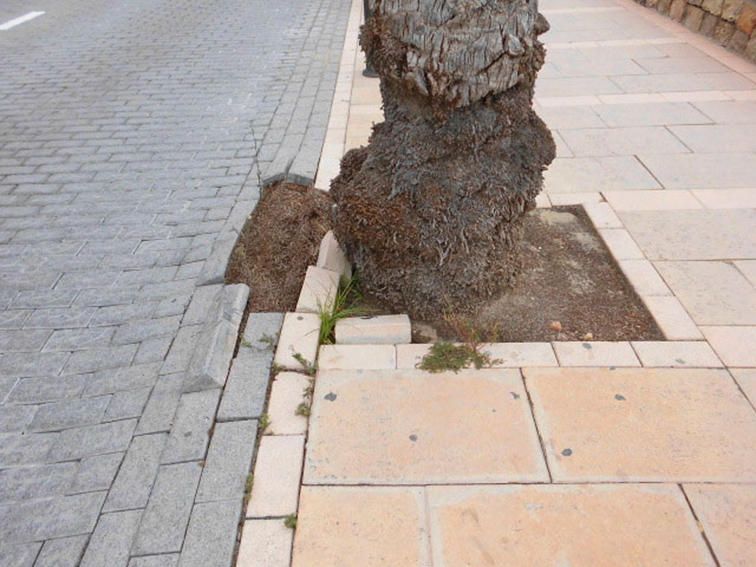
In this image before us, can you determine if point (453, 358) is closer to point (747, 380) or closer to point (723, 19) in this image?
point (747, 380)

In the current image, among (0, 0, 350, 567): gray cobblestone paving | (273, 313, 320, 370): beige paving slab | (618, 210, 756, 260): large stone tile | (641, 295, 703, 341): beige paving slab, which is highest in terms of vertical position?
(618, 210, 756, 260): large stone tile

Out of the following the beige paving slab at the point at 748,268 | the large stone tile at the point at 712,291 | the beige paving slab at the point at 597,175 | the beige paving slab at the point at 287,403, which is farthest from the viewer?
the beige paving slab at the point at 597,175

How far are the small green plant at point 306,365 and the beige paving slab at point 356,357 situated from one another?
0.13 feet

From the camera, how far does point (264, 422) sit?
248 centimetres

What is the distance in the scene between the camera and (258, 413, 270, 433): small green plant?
246cm

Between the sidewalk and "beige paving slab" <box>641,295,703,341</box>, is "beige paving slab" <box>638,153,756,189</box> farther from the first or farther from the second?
"beige paving slab" <box>641,295,703,341</box>

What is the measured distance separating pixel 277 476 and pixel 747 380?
2156 mm

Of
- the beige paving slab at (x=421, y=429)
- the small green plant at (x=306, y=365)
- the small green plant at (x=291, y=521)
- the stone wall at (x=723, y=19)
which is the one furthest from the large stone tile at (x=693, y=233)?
the stone wall at (x=723, y=19)

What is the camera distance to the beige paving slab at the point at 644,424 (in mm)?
2264

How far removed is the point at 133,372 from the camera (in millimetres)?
2914

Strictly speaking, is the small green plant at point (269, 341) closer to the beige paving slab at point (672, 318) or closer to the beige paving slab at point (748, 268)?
the beige paving slab at point (672, 318)

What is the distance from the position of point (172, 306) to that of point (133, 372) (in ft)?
1.78

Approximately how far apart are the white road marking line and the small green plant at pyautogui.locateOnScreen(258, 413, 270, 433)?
10.1 m

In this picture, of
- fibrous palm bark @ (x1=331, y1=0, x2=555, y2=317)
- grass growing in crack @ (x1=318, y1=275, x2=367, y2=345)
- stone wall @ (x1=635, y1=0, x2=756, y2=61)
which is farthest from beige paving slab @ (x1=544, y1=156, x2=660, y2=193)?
stone wall @ (x1=635, y1=0, x2=756, y2=61)
